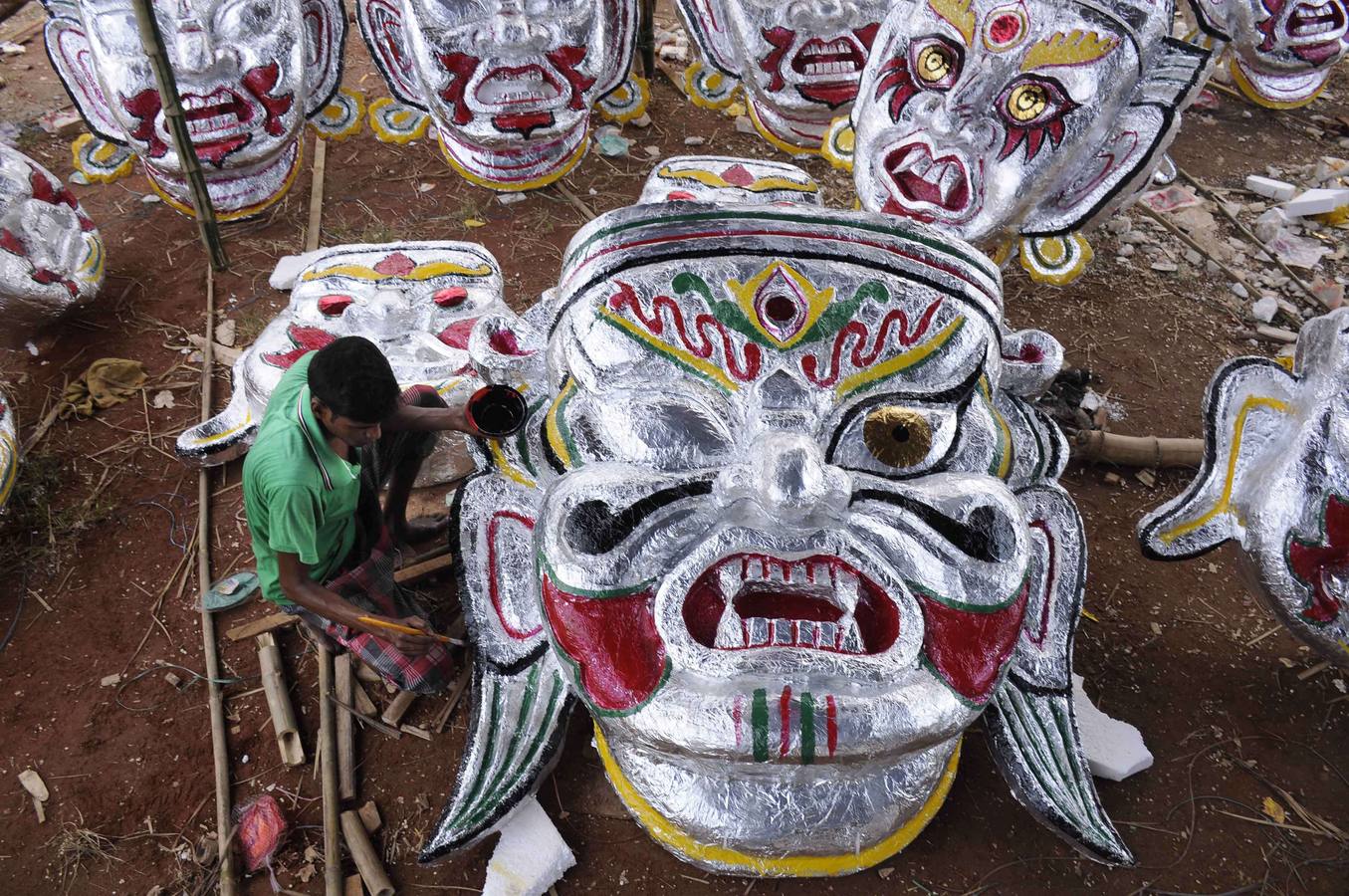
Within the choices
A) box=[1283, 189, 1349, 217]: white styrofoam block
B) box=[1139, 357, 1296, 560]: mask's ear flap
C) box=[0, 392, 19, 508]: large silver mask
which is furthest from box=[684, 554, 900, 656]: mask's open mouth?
box=[1283, 189, 1349, 217]: white styrofoam block

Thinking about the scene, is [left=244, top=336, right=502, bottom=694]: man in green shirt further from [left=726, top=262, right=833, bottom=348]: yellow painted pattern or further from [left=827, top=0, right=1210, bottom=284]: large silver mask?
[left=827, top=0, right=1210, bottom=284]: large silver mask

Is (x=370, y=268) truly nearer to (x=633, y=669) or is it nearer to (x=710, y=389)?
(x=710, y=389)

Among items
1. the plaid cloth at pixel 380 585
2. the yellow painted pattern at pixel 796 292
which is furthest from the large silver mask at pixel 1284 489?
the plaid cloth at pixel 380 585

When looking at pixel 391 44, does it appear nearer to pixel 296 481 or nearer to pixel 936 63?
pixel 936 63

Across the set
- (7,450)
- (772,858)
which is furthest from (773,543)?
(7,450)

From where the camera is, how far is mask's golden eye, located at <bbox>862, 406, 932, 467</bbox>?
187cm

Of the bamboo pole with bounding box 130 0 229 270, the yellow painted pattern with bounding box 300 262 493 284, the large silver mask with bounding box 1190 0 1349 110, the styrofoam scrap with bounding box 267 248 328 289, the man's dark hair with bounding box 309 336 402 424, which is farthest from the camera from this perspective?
the large silver mask with bounding box 1190 0 1349 110

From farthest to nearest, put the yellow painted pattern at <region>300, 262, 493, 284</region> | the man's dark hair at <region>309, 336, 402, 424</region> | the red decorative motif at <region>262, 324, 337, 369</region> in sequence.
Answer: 1. the yellow painted pattern at <region>300, 262, 493, 284</region>
2. the red decorative motif at <region>262, 324, 337, 369</region>
3. the man's dark hair at <region>309, 336, 402, 424</region>

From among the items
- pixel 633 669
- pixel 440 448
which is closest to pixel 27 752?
pixel 440 448

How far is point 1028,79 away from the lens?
2.73 m

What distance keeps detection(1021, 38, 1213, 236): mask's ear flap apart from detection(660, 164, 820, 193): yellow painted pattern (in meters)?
0.90

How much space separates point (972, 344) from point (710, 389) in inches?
23.5

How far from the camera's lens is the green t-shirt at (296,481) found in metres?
2.13

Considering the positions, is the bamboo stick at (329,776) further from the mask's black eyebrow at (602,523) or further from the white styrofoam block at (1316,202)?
the white styrofoam block at (1316,202)
